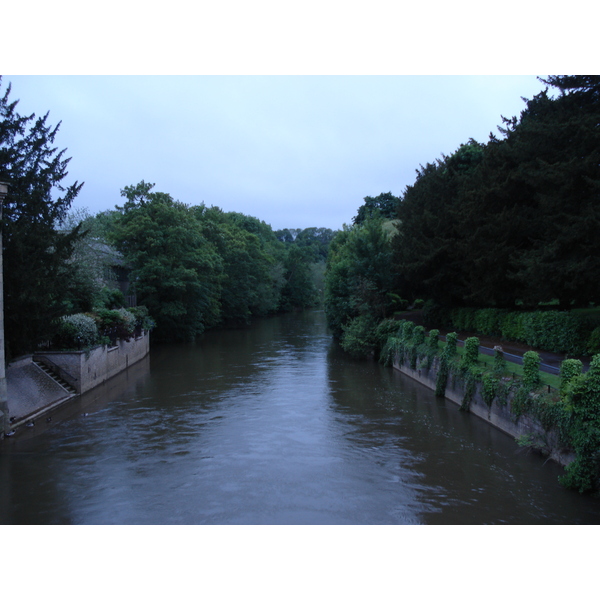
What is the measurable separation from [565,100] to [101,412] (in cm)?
2210

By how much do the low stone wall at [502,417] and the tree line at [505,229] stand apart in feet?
17.4

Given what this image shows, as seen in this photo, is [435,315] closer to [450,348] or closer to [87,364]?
[450,348]

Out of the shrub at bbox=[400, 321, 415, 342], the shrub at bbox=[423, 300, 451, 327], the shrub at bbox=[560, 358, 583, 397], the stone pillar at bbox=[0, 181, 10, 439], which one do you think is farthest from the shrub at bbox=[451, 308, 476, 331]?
the stone pillar at bbox=[0, 181, 10, 439]

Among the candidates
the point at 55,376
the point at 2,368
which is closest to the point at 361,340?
the point at 55,376

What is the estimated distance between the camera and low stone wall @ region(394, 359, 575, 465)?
1239cm

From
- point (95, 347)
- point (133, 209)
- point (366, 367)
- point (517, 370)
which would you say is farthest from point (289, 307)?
point (517, 370)

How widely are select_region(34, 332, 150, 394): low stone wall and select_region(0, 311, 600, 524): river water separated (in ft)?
2.64

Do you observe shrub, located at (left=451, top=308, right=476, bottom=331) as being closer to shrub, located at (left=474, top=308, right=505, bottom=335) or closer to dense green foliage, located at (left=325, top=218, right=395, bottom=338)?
shrub, located at (left=474, top=308, right=505, bottom=335)

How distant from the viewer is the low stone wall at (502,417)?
488 inches

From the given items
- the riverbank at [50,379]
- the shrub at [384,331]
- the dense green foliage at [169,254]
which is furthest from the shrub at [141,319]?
the shrub at [384,331]

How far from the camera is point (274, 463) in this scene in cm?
1338

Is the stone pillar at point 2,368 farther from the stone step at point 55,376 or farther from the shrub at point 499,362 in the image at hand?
the shrub at point 499,362

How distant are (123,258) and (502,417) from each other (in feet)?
97.9

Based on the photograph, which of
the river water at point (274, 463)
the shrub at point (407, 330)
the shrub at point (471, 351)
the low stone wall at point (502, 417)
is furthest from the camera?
the shrub at point (407, 330)
